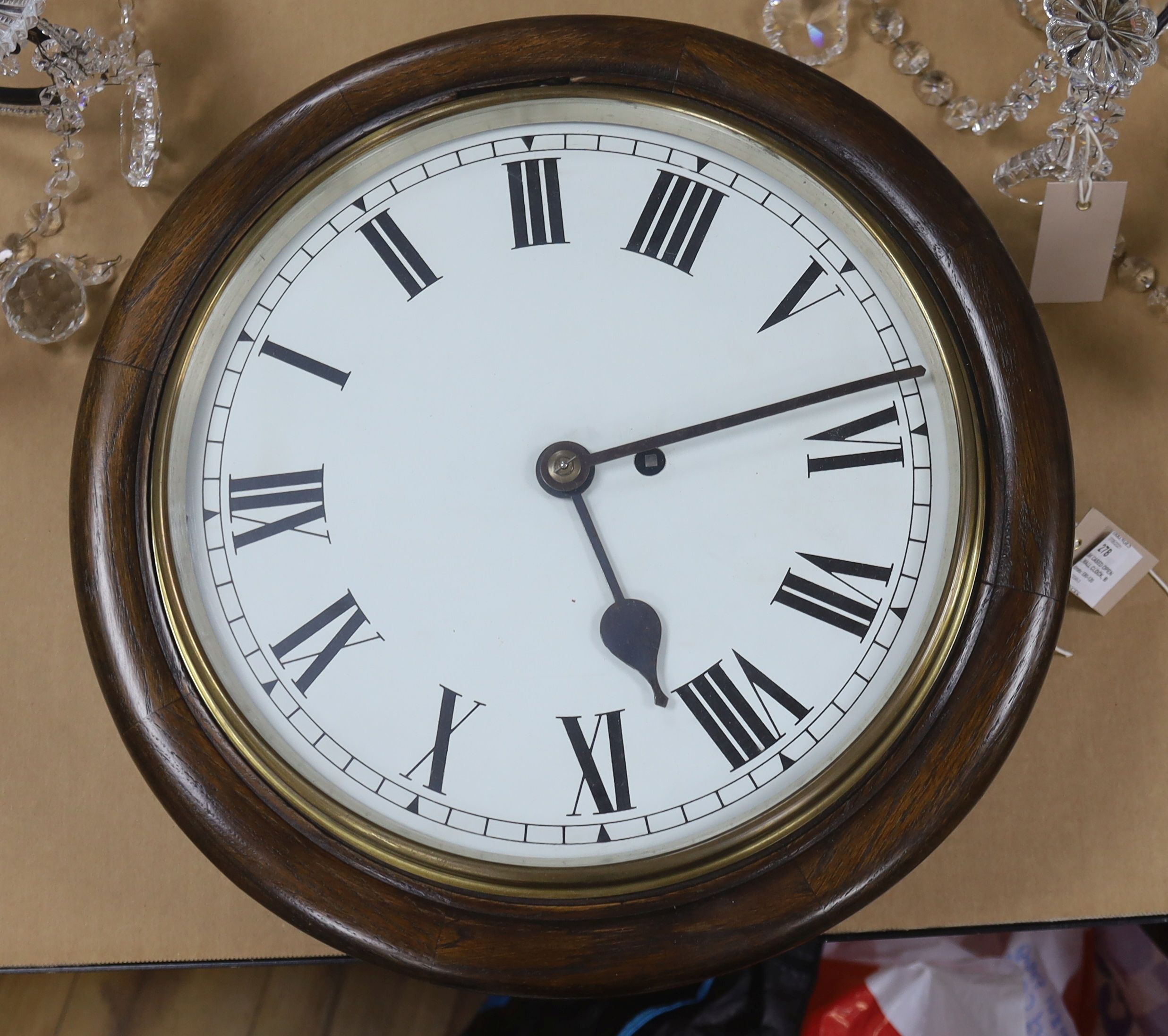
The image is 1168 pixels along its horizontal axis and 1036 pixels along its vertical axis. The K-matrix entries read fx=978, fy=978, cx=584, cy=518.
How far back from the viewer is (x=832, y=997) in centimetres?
86

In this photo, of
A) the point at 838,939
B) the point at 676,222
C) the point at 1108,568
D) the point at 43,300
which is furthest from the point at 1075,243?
the point at 43,300

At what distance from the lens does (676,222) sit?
0.62 meters

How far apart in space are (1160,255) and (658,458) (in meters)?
0.50

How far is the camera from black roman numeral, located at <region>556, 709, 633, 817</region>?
586 mm

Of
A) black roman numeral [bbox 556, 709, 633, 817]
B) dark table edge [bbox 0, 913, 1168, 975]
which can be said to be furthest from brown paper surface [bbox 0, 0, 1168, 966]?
black roman numeral [bbox 556, 709, 633, 817]

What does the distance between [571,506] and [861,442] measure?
18cm

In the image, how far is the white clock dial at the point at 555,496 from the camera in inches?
23.3

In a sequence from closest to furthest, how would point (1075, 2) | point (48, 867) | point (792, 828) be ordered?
point (792, 828), point (1075, 2), point (48, 867)

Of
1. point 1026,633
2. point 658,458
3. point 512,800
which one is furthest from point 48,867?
point 1026,633

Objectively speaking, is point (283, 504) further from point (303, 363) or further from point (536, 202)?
point (536, 202)

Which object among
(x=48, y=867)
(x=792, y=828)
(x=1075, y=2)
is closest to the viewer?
(x=792, y=828)

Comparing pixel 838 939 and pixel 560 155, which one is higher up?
pixel 560 155

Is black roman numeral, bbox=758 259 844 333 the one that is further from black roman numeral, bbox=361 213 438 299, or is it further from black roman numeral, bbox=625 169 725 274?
black roman numeral, bbox=361 213 438 299

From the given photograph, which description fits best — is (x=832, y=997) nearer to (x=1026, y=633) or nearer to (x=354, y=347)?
(x=1026, y=633)
